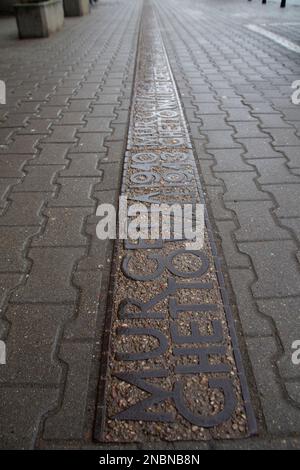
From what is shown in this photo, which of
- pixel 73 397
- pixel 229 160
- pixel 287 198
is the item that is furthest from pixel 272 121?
pixel 73 397

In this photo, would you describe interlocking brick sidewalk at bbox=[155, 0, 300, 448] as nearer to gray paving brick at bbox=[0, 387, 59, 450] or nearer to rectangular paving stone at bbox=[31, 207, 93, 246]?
gray paving brick at bbox=[0, 387, 59, 450]

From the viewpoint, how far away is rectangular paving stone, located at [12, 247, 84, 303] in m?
2.13

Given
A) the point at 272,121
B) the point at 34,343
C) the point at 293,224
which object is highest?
the point at 272,121

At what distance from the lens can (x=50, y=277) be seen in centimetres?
226

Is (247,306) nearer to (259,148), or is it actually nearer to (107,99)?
(259,148)

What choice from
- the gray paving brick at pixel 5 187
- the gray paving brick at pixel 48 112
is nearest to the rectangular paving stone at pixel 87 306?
the gray paving brick at pixel 5 187

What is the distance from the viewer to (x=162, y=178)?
3.29 m

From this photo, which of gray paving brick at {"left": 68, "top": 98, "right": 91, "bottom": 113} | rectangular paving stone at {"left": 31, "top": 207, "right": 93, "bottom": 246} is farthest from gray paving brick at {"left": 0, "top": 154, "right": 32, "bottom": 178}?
gray paving brick at {"left": 68, "top": 98, "right": 91, "bottom": 113}

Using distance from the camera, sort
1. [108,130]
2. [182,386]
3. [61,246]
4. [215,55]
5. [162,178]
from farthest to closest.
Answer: [215,55]
[108,130]
[162,178]
[61,246]
[182,386]

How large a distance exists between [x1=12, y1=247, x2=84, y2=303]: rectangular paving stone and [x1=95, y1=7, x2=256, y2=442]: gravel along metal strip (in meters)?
0.27

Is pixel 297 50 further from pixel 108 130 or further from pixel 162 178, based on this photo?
pixel 162 178

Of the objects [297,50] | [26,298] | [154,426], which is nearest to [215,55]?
[297,50]

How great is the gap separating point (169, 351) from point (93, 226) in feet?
3.84
